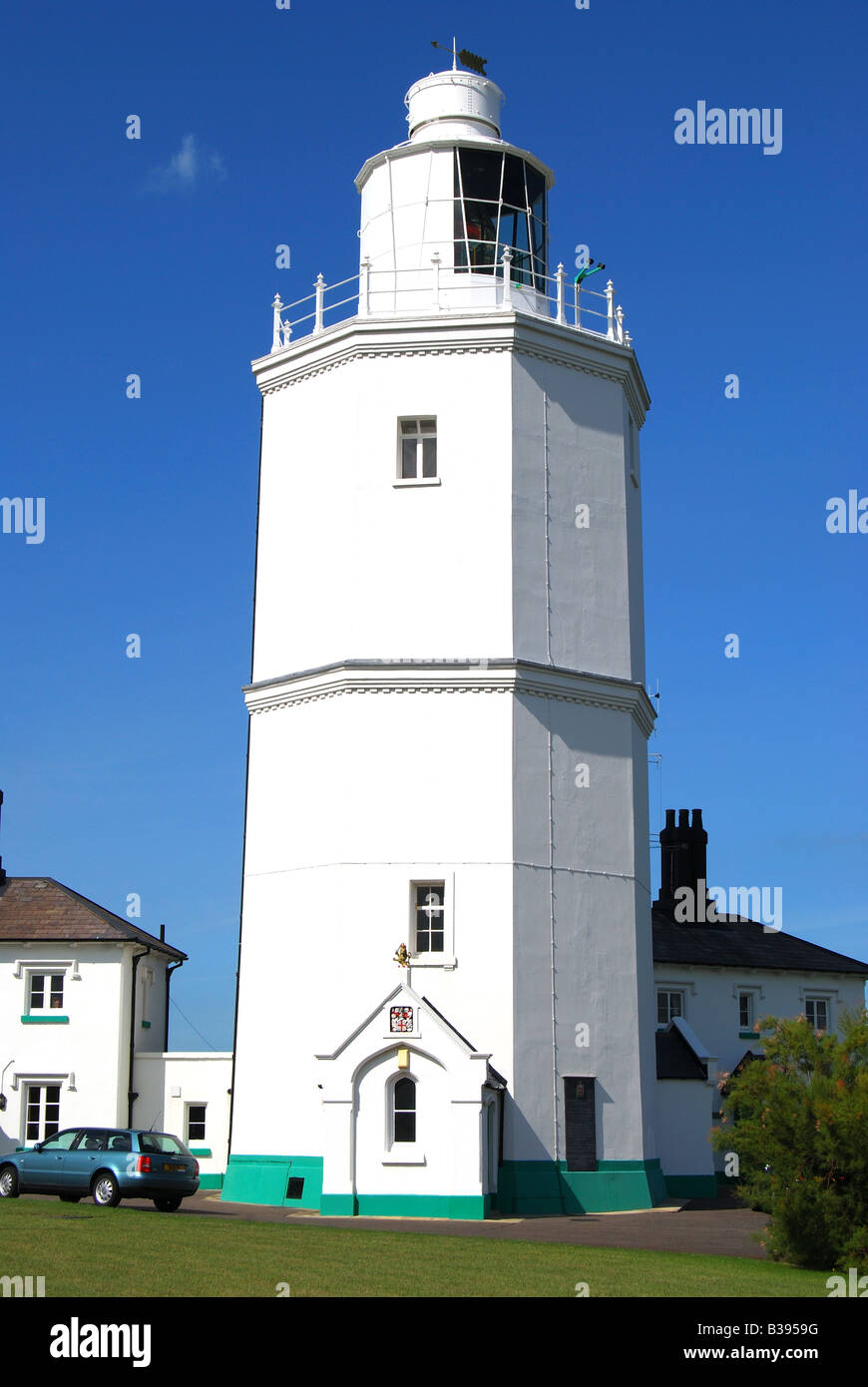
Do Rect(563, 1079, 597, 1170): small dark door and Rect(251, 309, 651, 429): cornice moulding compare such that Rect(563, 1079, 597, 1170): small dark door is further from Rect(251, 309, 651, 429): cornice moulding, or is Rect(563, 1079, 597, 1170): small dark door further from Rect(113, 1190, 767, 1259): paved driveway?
Rect(251, 309, 651, 429): cornice moulding

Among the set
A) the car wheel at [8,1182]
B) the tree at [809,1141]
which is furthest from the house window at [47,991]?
the tree at [809,1141]

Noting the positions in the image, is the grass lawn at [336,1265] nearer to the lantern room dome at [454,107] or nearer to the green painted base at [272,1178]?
the green painted base at [272,1178]

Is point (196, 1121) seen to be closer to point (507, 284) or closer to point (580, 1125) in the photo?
Result: point (580, 1125)

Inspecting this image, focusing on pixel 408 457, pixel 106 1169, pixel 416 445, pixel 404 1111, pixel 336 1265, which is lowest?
pixel 106 1169

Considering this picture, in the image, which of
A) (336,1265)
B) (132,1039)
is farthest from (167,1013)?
(336,1265)

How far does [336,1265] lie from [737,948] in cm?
2931

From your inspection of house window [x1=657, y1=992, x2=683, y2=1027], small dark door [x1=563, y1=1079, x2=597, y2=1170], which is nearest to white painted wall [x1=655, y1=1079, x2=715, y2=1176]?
house window [x1=657, y1=992, x2=683, y2=1027]

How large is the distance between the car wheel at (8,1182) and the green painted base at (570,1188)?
8.90 m

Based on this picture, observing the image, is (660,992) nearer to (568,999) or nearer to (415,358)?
(568,999)

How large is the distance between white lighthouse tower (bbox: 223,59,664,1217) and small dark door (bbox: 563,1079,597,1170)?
0.07 metres

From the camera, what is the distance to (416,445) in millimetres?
29672
